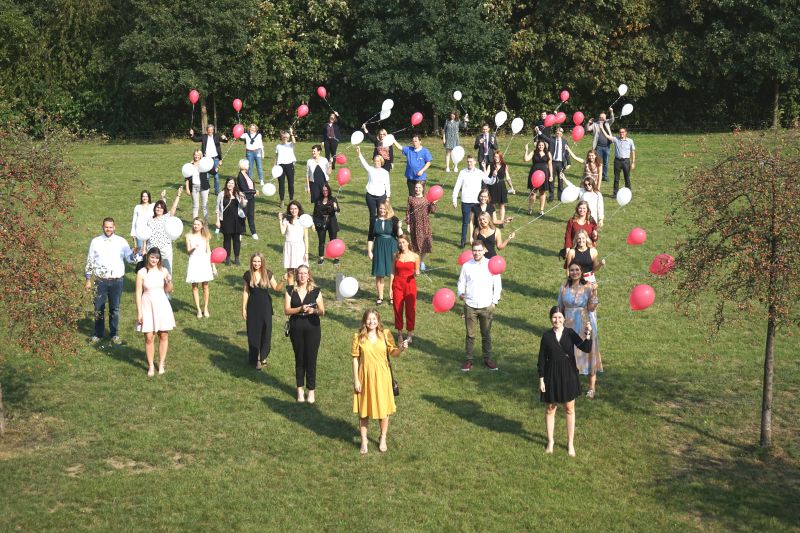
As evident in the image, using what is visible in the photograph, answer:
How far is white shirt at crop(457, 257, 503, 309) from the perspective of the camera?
553 inches

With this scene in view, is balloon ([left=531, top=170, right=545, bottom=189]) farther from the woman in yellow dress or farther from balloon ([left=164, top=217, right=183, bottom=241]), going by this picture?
the woman in yellow dress

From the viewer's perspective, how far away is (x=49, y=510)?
10.6m

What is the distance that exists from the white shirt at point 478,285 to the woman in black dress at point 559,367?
2.27 m

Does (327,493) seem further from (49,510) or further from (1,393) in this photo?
(1,393)

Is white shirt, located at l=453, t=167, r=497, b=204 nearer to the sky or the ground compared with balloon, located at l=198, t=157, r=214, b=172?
nearer to the ground

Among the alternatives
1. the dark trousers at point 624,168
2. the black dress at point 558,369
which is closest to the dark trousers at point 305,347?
the black dress at point 558,369

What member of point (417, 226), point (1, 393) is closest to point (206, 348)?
point (1, 393)

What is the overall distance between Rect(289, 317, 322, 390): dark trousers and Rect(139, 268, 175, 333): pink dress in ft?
6.63

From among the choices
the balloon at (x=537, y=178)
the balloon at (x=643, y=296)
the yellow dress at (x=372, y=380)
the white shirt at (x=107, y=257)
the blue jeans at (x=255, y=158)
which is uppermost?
the blue jeans at (x=255, y=158)

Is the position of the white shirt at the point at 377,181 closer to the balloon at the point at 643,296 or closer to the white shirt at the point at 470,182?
the white shirt at the point at 470,182

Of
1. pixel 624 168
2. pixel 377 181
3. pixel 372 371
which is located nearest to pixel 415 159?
pixel 377 181

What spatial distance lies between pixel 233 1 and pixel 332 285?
1820 centimetres

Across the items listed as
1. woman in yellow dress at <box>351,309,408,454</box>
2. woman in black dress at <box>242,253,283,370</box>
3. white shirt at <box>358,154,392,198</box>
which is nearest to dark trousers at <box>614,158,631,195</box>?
Answer: white shirt at <box>358,154,392,198</box>

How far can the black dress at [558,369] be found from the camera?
11.8 metres
